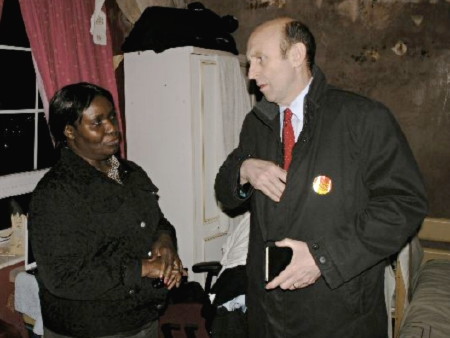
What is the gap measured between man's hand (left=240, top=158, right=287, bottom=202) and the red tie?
0.37 ft

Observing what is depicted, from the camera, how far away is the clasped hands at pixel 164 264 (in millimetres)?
1709

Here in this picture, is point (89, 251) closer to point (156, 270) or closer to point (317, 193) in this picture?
point (156, 270)

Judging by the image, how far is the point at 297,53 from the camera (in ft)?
5.36

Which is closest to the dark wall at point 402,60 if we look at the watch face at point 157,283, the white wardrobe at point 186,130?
the white wardrobe at point 186,130

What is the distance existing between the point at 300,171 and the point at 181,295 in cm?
164

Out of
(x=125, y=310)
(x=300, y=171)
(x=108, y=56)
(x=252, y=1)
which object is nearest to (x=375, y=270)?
(x=300, y=171)

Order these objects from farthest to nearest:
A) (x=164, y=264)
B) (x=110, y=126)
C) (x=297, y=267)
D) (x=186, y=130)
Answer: (x=186, y=130) → (x=110, y=126) → (x=164, y=264) → (x=297, y=267)

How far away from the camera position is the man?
137 cm

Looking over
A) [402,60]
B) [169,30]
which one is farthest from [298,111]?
[402,60]

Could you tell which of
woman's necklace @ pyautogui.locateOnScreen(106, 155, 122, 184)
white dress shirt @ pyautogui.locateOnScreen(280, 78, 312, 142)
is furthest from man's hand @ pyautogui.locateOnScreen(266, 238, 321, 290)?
woman's necklace @ pyautogui.locateOnScreen(106, 155, 122, 184)

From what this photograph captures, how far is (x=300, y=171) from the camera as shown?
154 centimetres

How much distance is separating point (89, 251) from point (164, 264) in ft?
0.96

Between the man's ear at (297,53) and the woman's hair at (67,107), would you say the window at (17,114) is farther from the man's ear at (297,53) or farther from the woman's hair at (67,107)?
the man's ear at (297,53)

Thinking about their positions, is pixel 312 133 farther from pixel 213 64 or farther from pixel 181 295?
pixel 213 64
